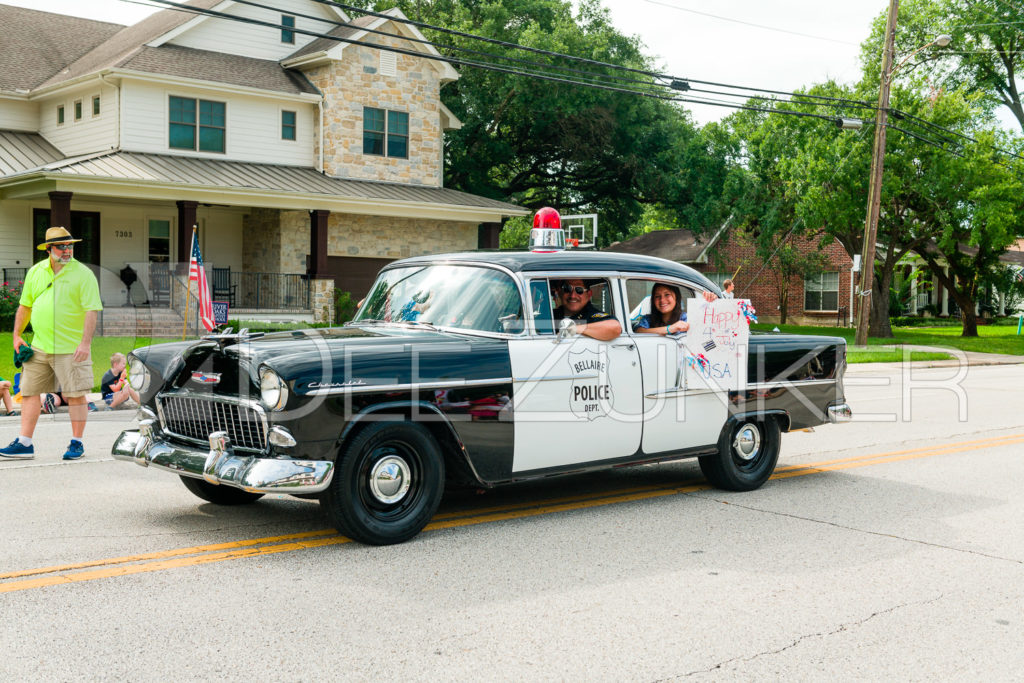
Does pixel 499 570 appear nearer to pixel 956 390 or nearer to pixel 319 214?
pixel 956 390

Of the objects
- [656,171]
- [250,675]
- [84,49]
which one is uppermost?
[84,49]

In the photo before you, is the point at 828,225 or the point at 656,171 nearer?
the point at 828,225

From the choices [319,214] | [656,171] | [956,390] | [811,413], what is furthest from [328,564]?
[656,171]

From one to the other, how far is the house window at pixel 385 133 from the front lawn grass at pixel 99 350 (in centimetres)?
1028

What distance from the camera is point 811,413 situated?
27.6 ft

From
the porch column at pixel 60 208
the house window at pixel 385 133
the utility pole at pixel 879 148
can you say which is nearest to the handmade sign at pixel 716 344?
the utility pole at pixel 879 148

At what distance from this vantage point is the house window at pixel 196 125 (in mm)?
26688

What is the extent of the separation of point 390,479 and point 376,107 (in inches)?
1006

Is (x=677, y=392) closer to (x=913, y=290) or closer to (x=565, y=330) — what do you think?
(x=565, y=330)

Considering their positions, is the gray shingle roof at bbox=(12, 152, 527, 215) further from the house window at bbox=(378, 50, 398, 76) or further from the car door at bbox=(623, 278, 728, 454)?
the car door at bbox=(623, 278, 728, 454)

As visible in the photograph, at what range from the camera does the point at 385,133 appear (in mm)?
30172

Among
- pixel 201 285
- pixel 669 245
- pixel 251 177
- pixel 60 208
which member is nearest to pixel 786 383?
pixel 201 285

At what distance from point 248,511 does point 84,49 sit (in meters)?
28.9

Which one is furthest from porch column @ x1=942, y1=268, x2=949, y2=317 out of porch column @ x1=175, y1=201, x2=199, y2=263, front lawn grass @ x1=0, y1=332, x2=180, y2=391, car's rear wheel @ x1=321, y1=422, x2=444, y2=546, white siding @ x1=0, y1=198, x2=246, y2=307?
car's rear wheel @ x1=321, y1=422, x2=444, y2=546
